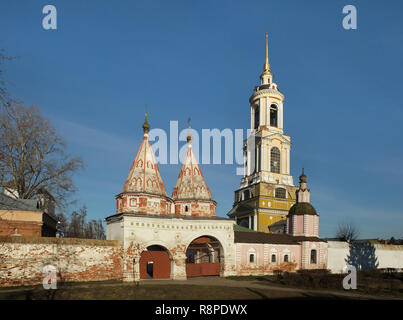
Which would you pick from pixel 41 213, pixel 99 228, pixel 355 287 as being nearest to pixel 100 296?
pixel 41 213

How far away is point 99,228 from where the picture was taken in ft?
242

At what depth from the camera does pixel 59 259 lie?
71.6 feet

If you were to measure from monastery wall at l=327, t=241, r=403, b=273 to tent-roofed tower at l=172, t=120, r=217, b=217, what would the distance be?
1274cm

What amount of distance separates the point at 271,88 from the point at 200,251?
32.7 meters

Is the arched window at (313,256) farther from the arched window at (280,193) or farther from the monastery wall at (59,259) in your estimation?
the arched window at (280,193)

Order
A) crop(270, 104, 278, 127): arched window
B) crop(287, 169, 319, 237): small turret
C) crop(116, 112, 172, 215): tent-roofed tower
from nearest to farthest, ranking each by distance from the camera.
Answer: crop(116, 112, 172, 215): tent-roofed tower, crop(287, 169, 319, 237): small turret, crop(270, 104, 278, 127): arched window

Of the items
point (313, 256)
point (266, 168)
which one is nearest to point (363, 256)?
point (313, 256)

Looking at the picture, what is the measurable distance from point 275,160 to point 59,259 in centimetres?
3992

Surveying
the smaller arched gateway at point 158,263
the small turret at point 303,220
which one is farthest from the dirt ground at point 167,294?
the small turret at point 303,220

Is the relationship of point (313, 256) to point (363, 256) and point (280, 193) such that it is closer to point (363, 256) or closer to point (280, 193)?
point (363, 256)

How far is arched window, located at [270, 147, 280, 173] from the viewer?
184 feet

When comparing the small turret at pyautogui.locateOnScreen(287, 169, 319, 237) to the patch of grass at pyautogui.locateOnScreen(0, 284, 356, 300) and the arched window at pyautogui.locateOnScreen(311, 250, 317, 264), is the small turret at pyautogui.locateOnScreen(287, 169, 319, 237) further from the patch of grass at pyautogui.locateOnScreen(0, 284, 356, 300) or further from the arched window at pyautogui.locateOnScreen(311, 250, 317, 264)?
the patch of grass at pyautogui.locateOnScreen(0, 284, 356, 300)

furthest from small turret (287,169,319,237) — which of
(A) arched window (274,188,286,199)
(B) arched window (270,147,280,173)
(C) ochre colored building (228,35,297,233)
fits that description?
(B) arched window (270,147,280,173)

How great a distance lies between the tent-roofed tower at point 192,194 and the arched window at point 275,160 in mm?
27481
